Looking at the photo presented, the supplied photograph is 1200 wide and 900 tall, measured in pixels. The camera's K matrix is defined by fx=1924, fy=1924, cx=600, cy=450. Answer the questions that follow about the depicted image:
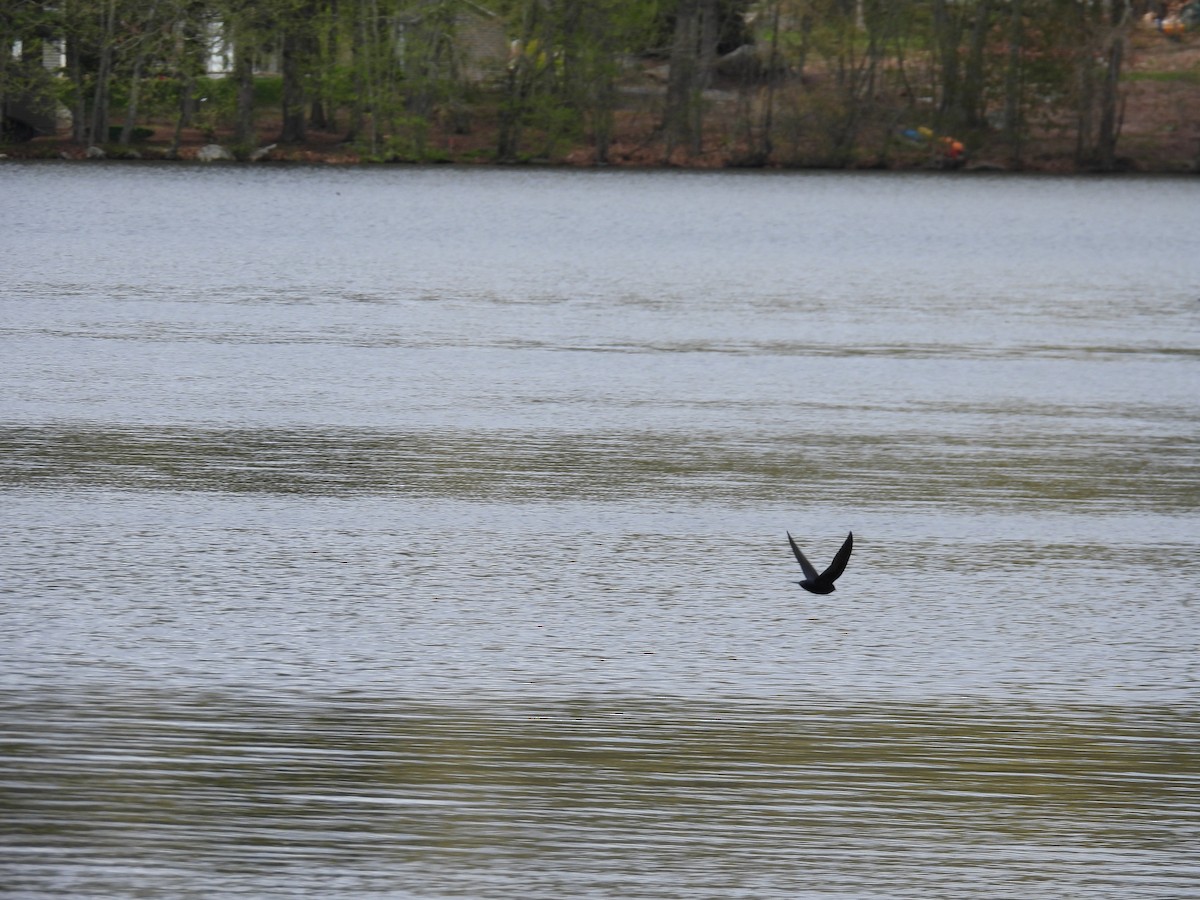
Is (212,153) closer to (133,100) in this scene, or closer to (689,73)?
(133,100)

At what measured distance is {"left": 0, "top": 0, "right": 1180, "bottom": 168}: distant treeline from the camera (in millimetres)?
62000

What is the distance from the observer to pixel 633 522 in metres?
10.5

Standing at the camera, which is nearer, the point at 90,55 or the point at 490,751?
the point at 490,751

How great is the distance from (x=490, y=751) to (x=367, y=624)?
1.78 m

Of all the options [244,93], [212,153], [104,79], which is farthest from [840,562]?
[244,93]

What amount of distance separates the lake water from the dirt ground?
42.9 m

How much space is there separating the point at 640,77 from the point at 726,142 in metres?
4.24

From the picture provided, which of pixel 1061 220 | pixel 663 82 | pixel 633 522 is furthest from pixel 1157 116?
pixel 633 522

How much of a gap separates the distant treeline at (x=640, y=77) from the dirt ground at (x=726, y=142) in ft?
1.21

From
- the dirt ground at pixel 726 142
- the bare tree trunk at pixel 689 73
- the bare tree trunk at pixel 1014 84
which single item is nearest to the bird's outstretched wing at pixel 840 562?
the dirt ground at pixel 726 142

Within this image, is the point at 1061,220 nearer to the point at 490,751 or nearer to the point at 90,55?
the point at 90,55

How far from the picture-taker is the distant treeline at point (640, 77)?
62.0m

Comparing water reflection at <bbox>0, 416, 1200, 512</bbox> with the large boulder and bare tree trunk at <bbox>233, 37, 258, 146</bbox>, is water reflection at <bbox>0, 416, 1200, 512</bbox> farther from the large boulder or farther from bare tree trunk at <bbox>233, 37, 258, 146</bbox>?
bare tree trunk at <bbox>233, 37, 258, 146</bbox>

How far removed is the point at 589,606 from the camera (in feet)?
28.2
